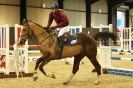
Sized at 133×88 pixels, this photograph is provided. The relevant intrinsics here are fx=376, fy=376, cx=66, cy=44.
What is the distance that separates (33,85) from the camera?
30.0 ft

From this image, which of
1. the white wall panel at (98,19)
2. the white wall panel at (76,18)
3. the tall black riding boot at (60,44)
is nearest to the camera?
the tall black riding boot at (60,44)

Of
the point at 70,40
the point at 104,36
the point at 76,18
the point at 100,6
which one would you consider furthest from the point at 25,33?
the point at 100,6

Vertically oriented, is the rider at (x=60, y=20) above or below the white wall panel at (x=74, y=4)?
below

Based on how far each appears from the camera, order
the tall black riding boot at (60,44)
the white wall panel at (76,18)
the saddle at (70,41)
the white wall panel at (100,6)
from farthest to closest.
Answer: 1. the white wall panel at (100,6)
2. the white wall panel at (76,18)
3. the saddle at (70,41)
4. the tall black riding boot at (60,44)

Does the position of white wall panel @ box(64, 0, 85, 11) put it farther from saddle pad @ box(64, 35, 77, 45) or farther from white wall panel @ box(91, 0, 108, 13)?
saddle pad @ box(64, 35, 77, 45)

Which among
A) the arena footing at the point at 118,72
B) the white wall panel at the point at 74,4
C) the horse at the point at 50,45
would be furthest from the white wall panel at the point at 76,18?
the horse at the point at 50,45

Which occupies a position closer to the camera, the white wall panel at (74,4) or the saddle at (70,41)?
the saddle at (70,41)

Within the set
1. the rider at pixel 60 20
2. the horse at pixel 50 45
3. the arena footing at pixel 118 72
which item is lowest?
the arena footing at pixel 118 72

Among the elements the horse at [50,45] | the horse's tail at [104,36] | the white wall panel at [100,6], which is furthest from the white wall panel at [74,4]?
the horse at [50,45]

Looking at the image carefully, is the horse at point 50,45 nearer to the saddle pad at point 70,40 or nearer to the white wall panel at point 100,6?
the saddle pad at point 70,40

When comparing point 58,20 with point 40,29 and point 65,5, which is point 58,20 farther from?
point 65,5

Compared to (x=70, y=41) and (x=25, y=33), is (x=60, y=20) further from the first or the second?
(x=25, y=33)

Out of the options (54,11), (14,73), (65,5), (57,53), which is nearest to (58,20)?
(54,11)

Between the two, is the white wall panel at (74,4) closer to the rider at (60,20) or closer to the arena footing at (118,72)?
the arena footing at (118,72)
